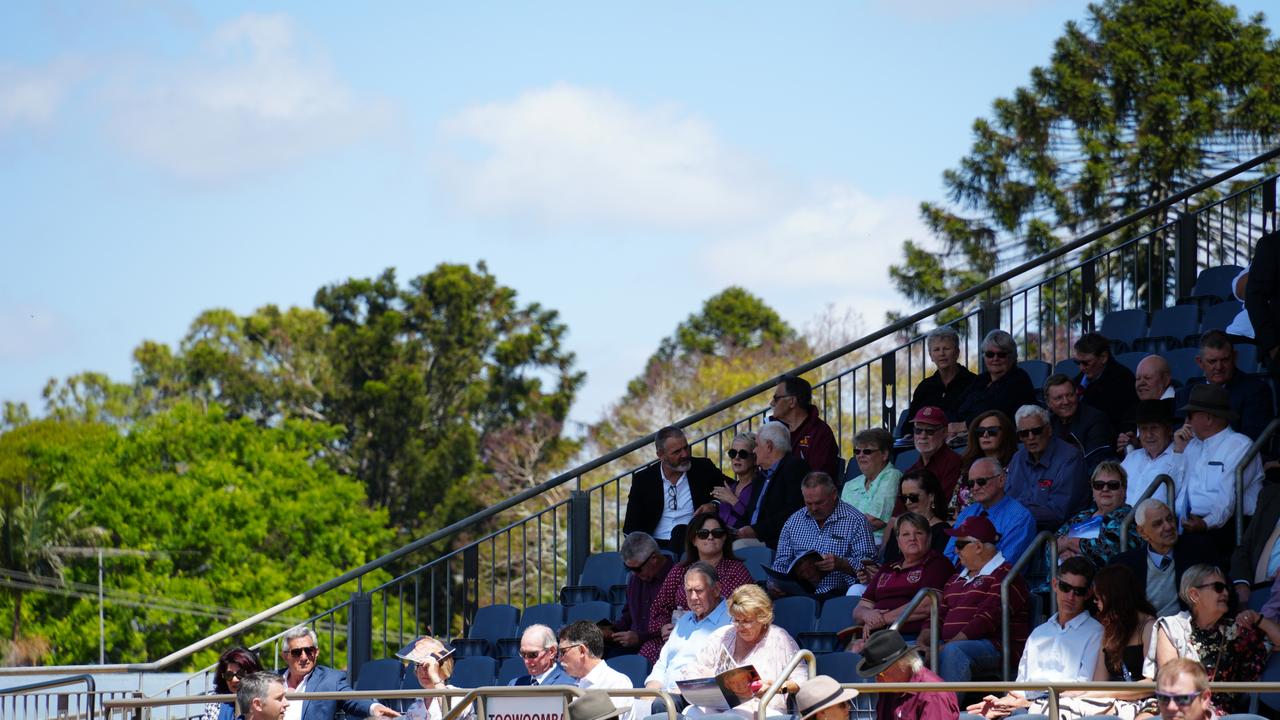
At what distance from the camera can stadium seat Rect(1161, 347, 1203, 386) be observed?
11.3m

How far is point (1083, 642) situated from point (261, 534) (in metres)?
40.1

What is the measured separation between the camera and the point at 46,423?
52.9m

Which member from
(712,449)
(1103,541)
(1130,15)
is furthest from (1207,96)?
(1103,541)

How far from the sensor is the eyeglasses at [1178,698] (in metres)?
6.32

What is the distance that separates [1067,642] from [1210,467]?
1671 mm

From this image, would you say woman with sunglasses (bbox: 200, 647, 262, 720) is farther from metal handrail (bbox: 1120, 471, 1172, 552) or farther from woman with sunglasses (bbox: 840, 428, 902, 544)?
metal handrail (bbox: 1120, 471, 1172, 552)

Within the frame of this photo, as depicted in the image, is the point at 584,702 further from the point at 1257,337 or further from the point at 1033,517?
the point at 1257,337

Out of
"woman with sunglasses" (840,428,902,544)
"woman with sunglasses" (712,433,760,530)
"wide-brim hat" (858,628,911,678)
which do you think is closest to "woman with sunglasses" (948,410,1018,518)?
"woman with sunglasses" (840,428,902,544)

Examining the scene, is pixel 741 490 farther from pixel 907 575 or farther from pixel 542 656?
pixel 542 656

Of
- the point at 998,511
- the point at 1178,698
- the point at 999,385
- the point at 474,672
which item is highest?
the point at 999,385

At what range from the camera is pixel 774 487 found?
11.5 m

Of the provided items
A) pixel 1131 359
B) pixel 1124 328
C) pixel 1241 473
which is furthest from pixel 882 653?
pixel 1124 328

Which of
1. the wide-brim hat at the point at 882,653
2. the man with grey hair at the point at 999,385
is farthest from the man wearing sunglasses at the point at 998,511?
the wide-brim hat at the point at 882,653

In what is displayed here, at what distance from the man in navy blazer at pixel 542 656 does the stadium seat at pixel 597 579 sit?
236 cm
